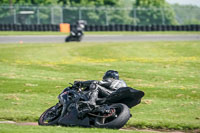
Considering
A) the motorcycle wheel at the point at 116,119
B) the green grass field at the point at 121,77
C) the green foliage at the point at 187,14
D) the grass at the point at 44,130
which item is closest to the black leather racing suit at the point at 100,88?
the motorcycle wheel at the point at 116,119

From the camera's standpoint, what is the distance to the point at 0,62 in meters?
20.6

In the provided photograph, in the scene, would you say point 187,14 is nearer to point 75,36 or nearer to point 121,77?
point 75,36

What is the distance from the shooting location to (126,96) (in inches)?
341

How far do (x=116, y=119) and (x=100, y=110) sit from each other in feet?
1.49

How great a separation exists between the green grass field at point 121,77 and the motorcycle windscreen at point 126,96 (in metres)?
0.75

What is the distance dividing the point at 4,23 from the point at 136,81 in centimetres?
3108

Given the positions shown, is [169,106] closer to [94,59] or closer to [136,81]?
[136,81]

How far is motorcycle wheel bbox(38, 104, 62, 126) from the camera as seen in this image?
30.6ft

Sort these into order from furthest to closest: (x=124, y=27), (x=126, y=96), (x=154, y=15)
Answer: (x=154, y=15)
(x=124, y=27)
(x=126, y=96)

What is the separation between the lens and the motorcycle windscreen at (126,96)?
8484 millimetres

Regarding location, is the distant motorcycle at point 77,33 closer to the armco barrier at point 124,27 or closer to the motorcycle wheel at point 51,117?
the armco barrier at point 124,27

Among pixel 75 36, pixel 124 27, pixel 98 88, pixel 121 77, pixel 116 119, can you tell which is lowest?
pixel 124 27

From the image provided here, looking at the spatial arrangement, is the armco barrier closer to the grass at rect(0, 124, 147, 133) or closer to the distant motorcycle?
the distant motorcycle

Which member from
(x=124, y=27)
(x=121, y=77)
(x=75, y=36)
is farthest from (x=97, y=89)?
(x=124, y=27)
